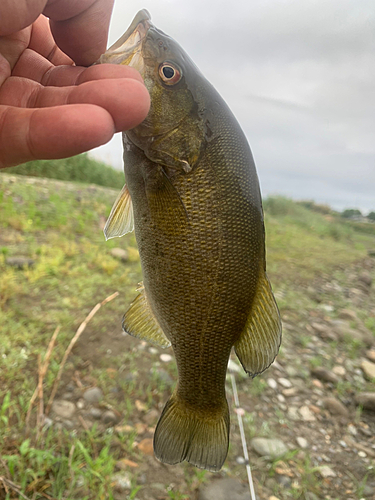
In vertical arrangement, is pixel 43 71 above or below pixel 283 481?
above

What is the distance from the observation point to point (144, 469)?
231 cm

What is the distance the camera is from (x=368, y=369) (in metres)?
3.82

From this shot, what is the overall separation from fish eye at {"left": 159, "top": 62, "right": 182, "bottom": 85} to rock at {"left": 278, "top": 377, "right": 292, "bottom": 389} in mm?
2935

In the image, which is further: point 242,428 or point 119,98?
point 242,428

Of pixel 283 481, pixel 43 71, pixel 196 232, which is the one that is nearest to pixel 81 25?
pixel 43 71

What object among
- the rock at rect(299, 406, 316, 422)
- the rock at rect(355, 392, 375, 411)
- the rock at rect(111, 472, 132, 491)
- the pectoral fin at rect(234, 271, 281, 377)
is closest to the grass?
the rock at rect(111, 472, 132, 491)

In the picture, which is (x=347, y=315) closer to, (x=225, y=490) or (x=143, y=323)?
(x=225, y=490)

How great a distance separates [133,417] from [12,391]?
0.83 meters

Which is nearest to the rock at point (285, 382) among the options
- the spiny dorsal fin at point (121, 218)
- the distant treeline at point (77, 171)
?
the spiny dorsal fin at point (121, 218)

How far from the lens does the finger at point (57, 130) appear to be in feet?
2.63

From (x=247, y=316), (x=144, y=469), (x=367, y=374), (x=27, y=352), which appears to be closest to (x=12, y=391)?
(x=27, y=352)

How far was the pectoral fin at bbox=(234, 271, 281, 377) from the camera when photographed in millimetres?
1239

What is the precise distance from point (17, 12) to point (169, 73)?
44 centimetres

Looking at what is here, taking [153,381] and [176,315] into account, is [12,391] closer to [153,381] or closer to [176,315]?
[153,381]
